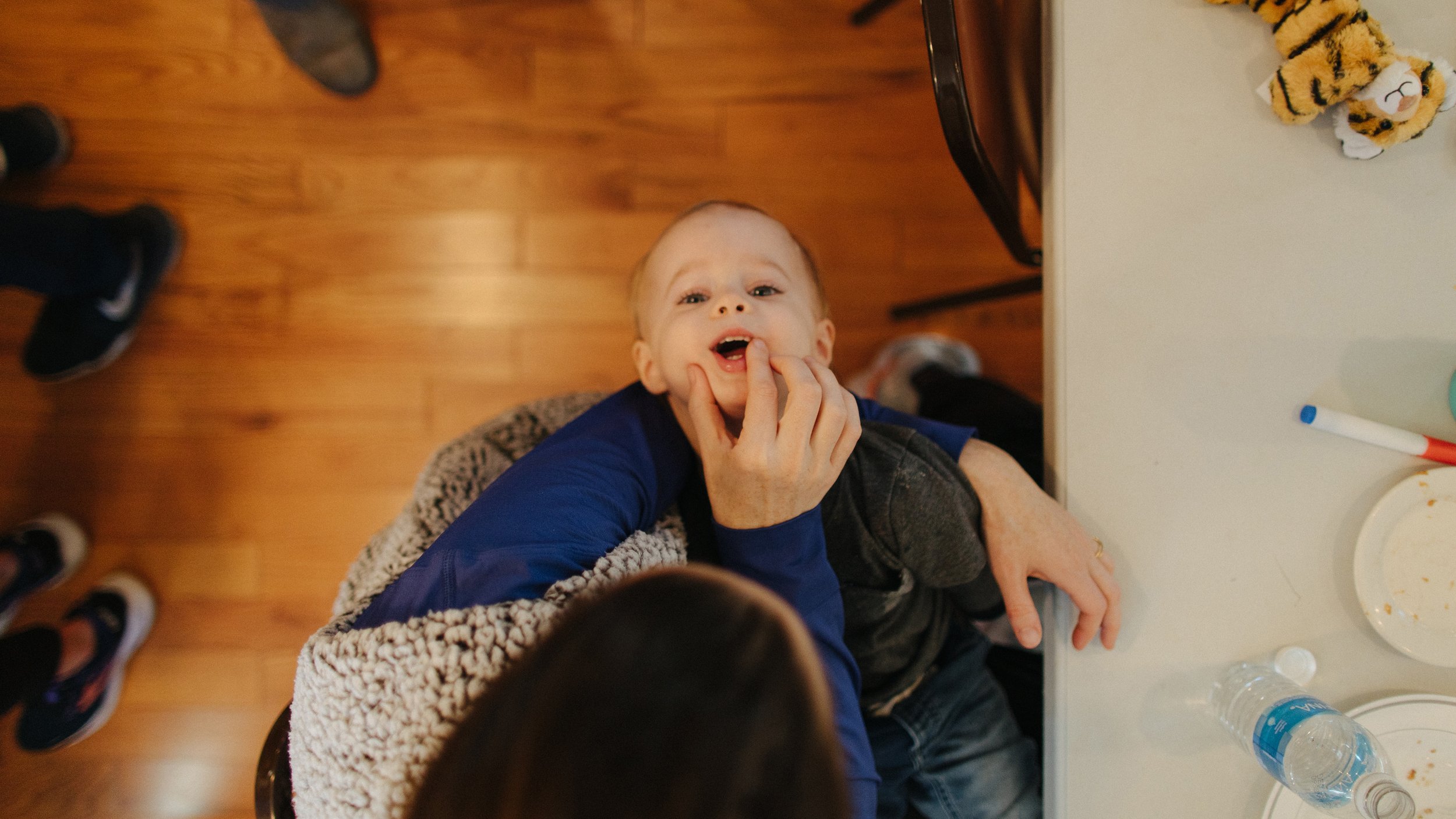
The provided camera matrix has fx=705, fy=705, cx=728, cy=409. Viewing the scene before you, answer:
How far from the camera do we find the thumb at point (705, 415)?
0.75m

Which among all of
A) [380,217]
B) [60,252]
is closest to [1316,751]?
[380,217]

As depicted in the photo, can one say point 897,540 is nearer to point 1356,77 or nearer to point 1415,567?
point 1415,567

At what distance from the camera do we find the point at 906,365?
152cm

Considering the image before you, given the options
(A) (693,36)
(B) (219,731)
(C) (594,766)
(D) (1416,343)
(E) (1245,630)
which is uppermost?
(A) (693,36)

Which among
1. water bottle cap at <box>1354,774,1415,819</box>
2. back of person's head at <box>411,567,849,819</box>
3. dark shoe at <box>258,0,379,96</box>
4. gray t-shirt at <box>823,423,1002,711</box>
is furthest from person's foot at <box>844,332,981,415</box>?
dark shoe at <box>258,0,379,96</box>

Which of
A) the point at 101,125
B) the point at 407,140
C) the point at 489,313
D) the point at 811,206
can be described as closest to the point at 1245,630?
the point at 811,206

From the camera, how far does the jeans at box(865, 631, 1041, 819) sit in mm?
1038

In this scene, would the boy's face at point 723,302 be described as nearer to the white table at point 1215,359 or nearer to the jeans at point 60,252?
the white table at point 1215,359

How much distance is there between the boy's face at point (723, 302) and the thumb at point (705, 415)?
3 cm

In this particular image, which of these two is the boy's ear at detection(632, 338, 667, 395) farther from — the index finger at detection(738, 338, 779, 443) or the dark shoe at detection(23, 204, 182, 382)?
the dark shoe at detection(23, 204, 182, 382)

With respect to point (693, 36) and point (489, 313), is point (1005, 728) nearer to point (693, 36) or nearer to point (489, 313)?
point (489, 313)

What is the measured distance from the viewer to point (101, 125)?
1606 mm

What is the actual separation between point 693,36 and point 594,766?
5.30 feet

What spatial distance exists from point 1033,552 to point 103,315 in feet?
6.14
